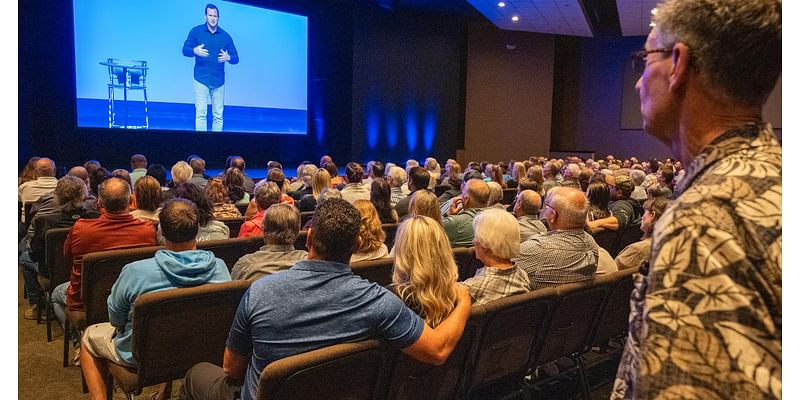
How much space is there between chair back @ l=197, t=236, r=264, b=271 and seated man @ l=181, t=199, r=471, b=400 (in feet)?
5.28

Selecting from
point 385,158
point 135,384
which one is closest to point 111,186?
point 135,384

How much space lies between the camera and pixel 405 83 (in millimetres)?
14828

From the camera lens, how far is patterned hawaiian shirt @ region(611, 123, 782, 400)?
0.80 m

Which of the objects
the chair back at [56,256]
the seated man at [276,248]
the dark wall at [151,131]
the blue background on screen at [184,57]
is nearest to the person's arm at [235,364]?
the seated man at [276,248]

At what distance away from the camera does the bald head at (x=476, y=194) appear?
448 centimetres

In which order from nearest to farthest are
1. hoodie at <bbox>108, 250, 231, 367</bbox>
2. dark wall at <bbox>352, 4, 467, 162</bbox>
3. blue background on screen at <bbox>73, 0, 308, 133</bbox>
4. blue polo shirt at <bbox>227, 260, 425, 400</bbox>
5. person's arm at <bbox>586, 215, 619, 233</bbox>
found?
blue polo shirt at <bbox>227, 260, 425, 400</bbox>, hoodie at <bbox>108, 250, 231, 367</bbox>, person's arm at <bbox>586, 215, 619, 233</bbox>, blue background on screen at <bbox>73, 0, 308, 133</bbox>, dark wall at <bbox>352, 4, 467, 162</bbox>

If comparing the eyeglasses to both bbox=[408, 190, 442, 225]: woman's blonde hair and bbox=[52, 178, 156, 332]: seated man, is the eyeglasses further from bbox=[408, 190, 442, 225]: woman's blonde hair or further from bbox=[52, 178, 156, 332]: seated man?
bbox=[52, 178, 156, 332]: seated man

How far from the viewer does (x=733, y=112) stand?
3.09 ft

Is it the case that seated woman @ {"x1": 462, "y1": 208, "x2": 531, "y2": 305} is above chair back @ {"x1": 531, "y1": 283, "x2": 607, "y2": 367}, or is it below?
above

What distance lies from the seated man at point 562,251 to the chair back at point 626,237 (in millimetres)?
2012

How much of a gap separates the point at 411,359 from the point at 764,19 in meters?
1.57

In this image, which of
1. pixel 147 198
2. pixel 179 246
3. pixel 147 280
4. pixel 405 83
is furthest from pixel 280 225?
pixel 405 83

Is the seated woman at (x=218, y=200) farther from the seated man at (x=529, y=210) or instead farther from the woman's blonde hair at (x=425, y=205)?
the seated man at (x=529, y=210)

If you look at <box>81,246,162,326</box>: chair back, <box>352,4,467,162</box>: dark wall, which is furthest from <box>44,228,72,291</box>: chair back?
<box>352,4,467,162</box>: dark wall
